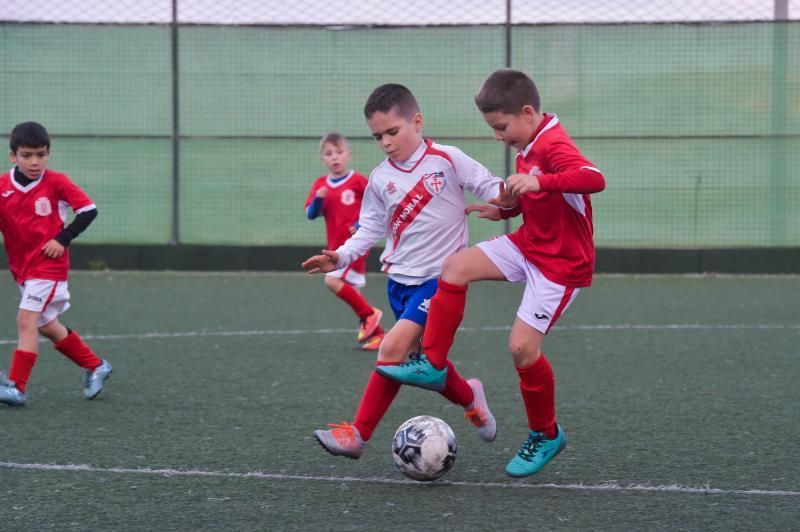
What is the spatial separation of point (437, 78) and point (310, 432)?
9.10m

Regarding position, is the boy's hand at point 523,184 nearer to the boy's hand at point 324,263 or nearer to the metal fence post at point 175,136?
the boy's hand at point 324,263

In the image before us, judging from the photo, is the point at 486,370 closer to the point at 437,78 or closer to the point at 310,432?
the point at 310,432

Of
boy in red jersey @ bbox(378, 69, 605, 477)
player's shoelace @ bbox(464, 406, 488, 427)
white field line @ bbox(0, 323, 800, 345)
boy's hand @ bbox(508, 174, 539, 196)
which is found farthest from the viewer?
white field line @ bbox(0, 323, 800, 345)

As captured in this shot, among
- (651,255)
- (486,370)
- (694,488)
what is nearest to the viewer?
(694,488)

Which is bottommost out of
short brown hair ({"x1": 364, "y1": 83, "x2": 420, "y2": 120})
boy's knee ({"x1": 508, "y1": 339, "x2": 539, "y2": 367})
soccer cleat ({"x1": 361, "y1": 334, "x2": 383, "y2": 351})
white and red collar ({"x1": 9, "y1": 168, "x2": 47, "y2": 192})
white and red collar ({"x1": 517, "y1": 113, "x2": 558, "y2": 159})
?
soccer cleat ({"x1": 361, "y1": 334, "x2": 383, "y2": 351})

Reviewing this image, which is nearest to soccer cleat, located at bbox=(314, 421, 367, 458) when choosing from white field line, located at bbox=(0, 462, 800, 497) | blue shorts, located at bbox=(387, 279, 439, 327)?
white field line, located at bbox=(0, 462, 800, 497)

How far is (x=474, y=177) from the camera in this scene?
16.1ft

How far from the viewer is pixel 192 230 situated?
13984 millimetres

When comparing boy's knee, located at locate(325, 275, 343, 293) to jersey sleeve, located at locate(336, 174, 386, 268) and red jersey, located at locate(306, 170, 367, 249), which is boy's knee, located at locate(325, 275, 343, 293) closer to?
red jersey, located at locate(306, 170, 367, 249)

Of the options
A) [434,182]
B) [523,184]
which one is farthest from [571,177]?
[434,182]

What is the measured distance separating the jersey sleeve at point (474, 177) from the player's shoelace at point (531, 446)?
3.32ft

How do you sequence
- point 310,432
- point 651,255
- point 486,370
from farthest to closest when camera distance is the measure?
point 651,255 → point 486,370 → point 310,432

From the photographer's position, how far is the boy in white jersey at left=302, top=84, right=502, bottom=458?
4.82 metres

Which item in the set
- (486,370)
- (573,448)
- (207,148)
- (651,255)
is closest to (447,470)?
(573,448)
